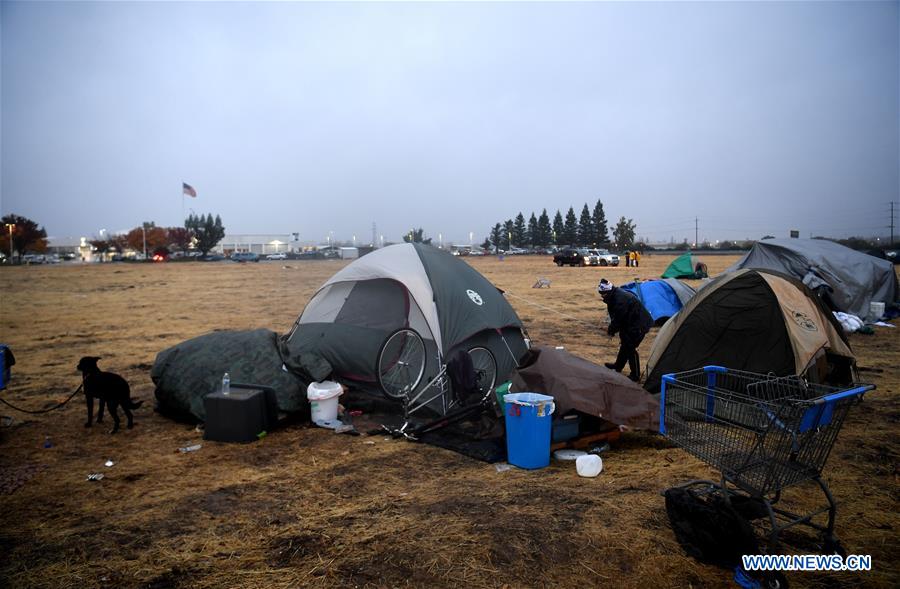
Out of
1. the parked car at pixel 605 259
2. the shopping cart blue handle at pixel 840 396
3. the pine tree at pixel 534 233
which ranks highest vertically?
the pine tree at pixel 534 233

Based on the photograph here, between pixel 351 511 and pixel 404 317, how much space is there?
3.73 metres

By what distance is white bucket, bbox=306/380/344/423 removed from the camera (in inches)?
247

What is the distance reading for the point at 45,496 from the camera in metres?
4.47

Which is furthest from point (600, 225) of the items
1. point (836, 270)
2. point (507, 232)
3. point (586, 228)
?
point (836, 270)

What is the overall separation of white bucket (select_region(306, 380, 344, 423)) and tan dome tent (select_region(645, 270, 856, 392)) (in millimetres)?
4345

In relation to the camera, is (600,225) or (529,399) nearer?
(529,399)

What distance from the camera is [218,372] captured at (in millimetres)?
6527

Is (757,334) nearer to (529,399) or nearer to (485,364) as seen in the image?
(485,364)

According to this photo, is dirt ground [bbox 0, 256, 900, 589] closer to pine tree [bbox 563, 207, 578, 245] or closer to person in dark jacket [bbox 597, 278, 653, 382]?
person in dark jacket [bbox 597, 278, 653, 382]

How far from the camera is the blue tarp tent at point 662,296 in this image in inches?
507

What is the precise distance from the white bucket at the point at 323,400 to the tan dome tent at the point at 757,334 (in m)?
4.35

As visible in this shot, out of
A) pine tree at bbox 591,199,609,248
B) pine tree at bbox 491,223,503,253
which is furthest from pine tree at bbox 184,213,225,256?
pine tree at bbox 591,199,609,248

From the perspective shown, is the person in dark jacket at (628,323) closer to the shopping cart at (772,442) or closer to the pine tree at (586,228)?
the shopping cart at (772,442)

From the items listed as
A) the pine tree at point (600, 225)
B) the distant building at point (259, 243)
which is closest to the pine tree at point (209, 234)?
the distant building at point (259, 243)
